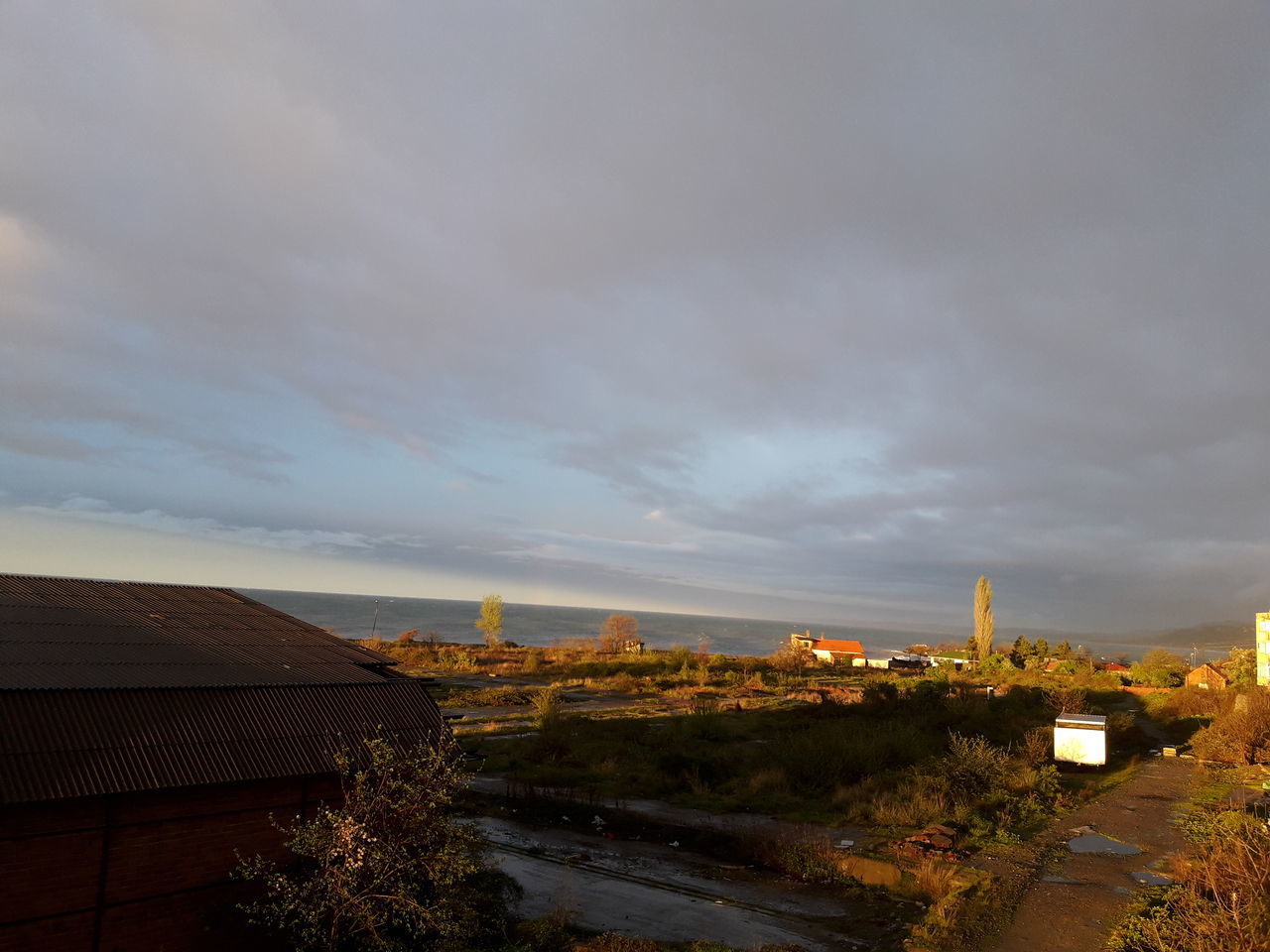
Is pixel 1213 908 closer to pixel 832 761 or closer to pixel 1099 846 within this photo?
pixel 1099 846

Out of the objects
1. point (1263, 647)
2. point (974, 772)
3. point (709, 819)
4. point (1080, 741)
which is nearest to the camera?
point (709, 819)

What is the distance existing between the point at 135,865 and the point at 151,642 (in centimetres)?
285

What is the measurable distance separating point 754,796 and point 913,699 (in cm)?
1412

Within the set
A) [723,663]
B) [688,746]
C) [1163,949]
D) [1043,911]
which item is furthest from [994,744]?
[723,663]

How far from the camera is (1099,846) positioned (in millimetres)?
13242

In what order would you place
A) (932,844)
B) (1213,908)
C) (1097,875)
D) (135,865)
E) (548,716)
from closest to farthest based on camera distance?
(135,865)
(1213,908)
(1097,875)
(932,844)
(548,716)

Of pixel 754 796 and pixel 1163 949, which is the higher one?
pixel 1163 949

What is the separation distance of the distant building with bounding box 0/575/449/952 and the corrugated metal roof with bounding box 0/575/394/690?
36 mm

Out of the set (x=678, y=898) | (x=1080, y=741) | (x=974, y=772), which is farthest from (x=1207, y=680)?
(x=678, y=898)

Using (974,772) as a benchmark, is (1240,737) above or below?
above

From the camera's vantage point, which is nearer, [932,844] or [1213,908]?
[1213,908]

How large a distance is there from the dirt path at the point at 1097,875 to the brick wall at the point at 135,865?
30.2 feet

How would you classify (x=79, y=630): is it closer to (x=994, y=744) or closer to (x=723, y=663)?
(x=994, y=744)

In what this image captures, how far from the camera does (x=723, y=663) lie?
53500 millimetres
